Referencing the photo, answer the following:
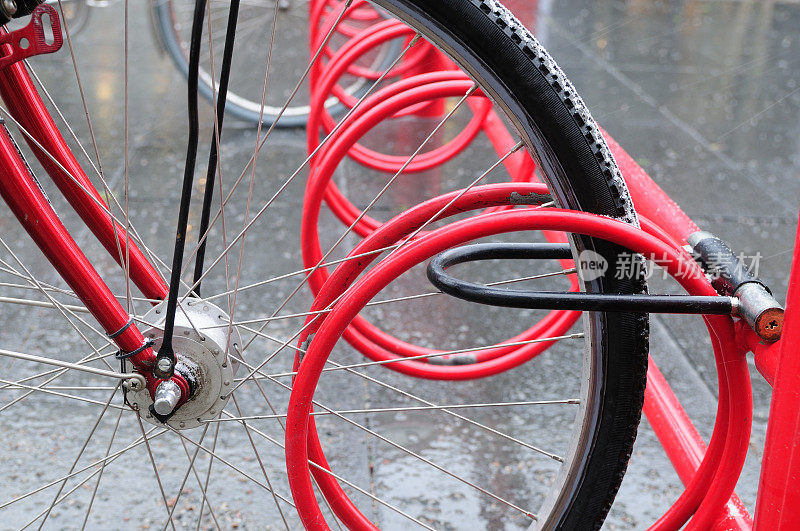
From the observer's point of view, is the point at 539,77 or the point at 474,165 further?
the point at 474,165

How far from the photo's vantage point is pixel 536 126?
1425 mm

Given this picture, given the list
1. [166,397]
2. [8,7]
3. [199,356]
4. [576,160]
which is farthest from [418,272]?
[8,7]

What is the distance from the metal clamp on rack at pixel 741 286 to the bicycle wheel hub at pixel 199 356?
90 centimetres

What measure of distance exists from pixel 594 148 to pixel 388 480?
1305 mm

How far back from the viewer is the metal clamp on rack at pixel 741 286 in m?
1.43

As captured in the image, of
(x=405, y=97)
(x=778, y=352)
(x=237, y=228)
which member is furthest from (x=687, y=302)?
(x=237, y=228)

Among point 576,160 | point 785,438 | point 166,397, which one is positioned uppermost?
point 576,160

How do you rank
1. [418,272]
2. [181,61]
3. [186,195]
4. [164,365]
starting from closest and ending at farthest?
[186,195], [164,365], [418,272], [181,61]

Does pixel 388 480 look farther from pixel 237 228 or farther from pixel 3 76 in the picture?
pixel 237 228

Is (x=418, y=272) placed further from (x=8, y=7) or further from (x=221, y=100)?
(x=8, y=7)

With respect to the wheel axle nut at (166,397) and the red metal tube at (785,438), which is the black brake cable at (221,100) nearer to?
the wheel axle nut at (166,397)

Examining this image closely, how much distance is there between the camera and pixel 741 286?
4.90 ft

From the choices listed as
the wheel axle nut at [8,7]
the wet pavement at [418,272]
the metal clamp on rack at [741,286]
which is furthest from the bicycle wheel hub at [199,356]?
the metal clamp on rack at [741,286]

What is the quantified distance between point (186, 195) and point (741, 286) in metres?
0.97
